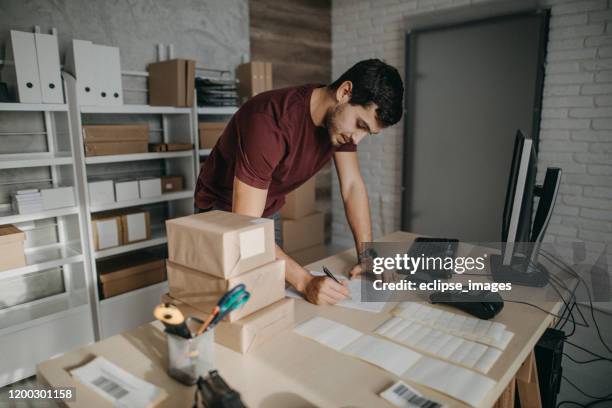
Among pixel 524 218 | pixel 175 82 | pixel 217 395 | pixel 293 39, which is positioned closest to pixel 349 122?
pixel 524 218

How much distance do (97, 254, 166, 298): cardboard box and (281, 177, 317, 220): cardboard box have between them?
1.14m

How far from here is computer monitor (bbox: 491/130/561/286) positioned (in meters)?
1.30

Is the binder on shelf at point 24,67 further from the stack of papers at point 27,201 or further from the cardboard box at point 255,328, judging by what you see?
the cardboard box at point 255,328

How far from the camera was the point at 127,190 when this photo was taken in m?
2.49

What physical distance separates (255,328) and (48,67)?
6.09 ft

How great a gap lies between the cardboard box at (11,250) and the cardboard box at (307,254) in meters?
1.83

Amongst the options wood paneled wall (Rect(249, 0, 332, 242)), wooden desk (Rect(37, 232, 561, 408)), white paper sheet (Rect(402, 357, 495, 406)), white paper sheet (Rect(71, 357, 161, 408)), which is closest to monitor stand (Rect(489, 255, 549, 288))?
wooden desk (Rect(37, 232, 561, 408))

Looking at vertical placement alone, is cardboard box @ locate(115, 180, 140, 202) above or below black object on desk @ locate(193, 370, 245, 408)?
above

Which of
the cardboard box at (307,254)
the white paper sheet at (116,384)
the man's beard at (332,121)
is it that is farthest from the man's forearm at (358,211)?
the cardboard box at (307,254)

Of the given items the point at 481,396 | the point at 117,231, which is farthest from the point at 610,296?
the point at 117,231

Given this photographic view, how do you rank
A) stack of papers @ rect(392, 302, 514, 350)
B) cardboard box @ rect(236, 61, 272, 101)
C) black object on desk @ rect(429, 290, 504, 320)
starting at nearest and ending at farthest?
1. stack of papers @ rect(392, 302, 514, 350)
2. black object on desk @ rect(429, 290, 504, 320)
3. cardboard box @ rect(236, 61, 272, 101)

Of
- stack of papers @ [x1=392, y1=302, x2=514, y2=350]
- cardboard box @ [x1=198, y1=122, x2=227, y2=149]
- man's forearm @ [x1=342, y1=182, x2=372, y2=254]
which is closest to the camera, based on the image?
stack of papers @ [x1=392, y1=302, x2=514, y2=350]

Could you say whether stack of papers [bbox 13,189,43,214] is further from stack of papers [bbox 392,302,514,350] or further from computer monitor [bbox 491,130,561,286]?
computer monitor [bbox 491,130,561,286]

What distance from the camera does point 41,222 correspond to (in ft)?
8.18
